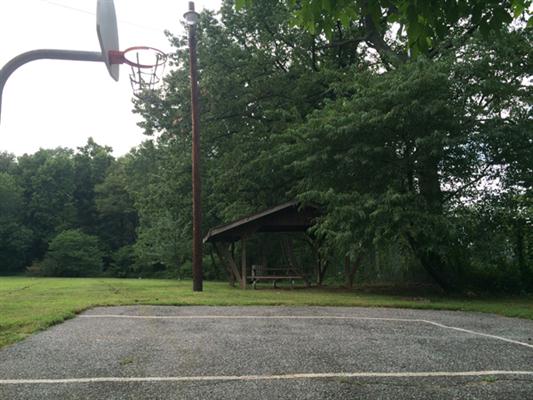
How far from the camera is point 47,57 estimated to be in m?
5.89

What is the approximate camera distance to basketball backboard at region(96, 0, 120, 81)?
5.69 metres

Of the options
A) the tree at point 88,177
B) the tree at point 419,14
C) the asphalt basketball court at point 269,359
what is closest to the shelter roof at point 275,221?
the asphalt basketball court at point 269,359

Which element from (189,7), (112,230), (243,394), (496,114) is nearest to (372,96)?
(496,114)

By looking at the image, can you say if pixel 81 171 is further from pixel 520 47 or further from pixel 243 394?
pixel 243 394

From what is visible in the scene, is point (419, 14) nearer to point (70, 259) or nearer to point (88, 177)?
point (70, 259)

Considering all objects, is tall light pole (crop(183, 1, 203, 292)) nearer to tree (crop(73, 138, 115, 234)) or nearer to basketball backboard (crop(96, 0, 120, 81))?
basketball backboard (crop(96, 0, 120, 81))

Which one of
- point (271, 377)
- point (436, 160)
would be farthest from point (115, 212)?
point (271, 377)

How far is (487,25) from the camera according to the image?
4027mm

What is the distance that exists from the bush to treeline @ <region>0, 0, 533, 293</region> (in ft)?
64.0

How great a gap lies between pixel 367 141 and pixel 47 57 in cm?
942

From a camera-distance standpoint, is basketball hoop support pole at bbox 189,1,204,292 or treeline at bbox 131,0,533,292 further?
basketball hoop support pole at bbox 189,1,204,292

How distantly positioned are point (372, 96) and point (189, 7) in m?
6.71

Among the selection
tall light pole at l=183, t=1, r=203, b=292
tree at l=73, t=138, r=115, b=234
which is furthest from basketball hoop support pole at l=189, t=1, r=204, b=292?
tree at l=73, t=138, r=115, b=234

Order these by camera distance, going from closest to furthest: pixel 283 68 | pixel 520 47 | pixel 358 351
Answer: pixel 358 351 < pixel 520 47 < pixel 283 68
